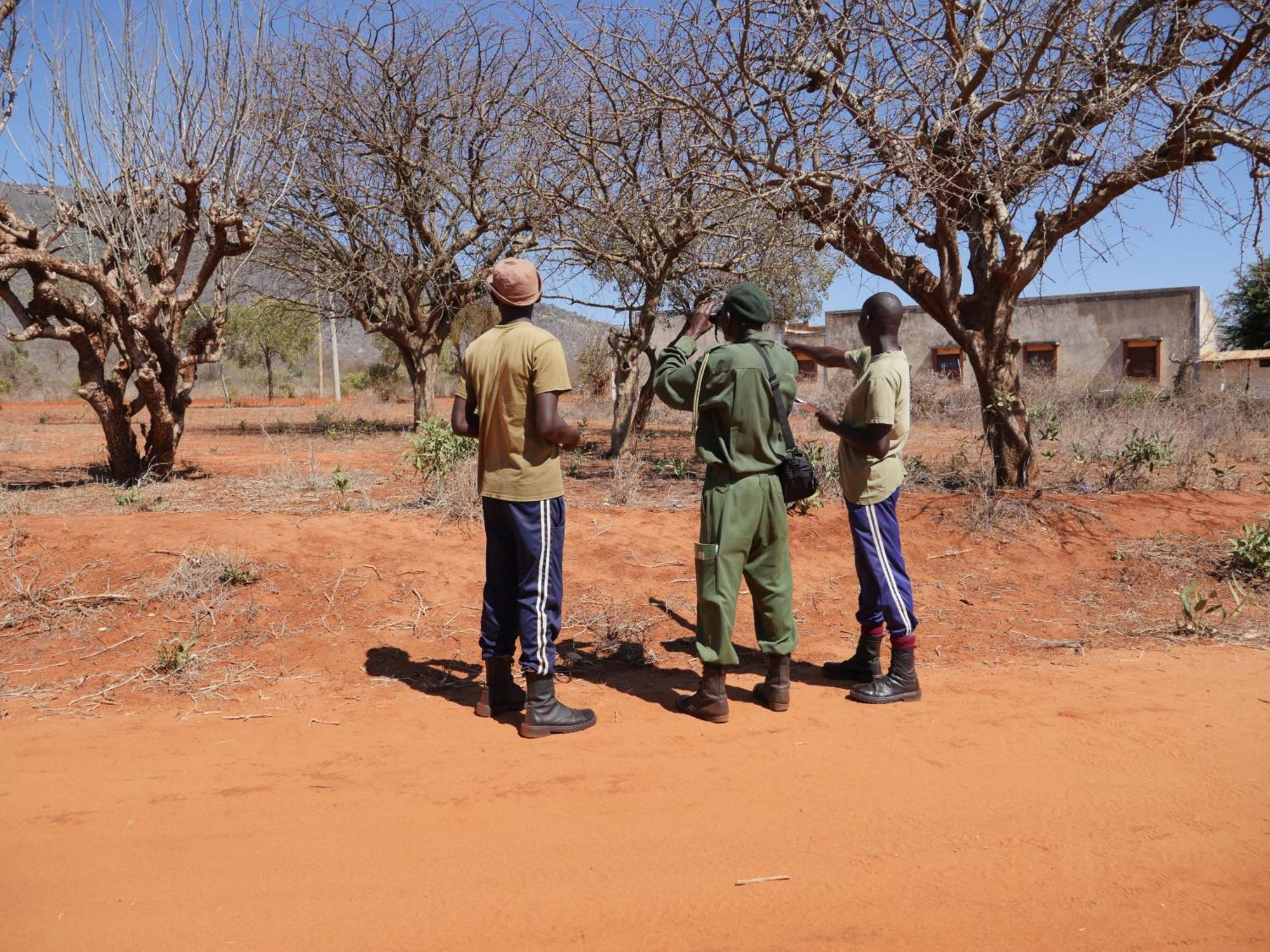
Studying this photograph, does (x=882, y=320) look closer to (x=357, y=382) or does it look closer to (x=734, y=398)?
(x=734, y=398)

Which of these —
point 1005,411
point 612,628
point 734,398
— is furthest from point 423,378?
point 734,398

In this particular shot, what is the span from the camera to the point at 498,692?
399 cm

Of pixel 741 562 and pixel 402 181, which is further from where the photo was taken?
pixel 402 181

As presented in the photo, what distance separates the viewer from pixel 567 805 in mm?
3076

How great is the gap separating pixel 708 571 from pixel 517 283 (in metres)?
1.47

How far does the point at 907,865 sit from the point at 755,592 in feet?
4.83

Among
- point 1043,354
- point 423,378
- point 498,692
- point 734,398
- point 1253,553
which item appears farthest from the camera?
point 1043,354

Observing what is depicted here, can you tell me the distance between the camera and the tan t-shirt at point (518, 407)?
3705mm

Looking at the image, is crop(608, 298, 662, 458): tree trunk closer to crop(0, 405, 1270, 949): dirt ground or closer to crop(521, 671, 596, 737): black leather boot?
crop(0, 405, 1270, 949): dirt ground

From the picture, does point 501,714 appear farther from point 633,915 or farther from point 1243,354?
point 1243,354

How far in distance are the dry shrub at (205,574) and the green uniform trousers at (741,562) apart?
3.01 m

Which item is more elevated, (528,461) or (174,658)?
(528,461)

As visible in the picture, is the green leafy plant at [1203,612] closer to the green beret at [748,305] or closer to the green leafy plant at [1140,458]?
the green leafy plant at [1140,458]

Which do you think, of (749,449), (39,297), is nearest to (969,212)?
(749,449)
